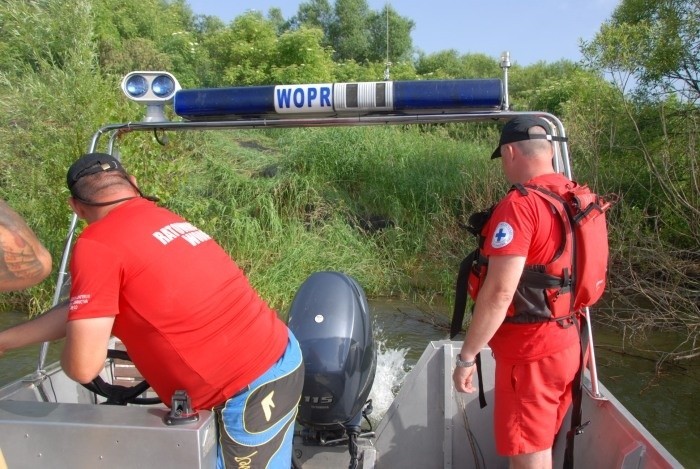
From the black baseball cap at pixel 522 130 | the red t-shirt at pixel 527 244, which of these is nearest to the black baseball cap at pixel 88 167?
the red t-shirt at pixel 527 244

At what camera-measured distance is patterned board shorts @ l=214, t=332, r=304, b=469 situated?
5.98 feet

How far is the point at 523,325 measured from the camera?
2062 mm

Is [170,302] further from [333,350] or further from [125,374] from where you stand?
[125,374]

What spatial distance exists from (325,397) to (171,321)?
1.24 metres

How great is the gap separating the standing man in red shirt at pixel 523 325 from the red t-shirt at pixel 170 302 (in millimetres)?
718

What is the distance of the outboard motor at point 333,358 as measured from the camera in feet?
9.06

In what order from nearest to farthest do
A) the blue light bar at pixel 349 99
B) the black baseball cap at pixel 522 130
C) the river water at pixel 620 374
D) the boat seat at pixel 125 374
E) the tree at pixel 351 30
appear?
the black baseball cap at pixel 522 130 → the blue light bar at pixel 349 99 → the boat seat at pixel 125 374 → the river water at pixel 620 374 → the tree at pixel 351 30

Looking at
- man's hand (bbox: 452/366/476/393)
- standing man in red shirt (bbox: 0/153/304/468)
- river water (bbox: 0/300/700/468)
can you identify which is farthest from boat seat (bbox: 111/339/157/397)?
river water (bbox: 0/300/700/468)

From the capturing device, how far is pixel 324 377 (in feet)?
9.05

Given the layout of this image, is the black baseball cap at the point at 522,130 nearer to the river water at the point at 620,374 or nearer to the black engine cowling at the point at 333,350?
the black engine cowling at the point at 333,350

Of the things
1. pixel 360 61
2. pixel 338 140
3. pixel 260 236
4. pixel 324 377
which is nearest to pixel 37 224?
pixel 260 236

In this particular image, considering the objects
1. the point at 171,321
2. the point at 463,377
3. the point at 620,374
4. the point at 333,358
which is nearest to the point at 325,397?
the point at 333,358

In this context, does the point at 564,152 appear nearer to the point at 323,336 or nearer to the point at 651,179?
the point at 323,336

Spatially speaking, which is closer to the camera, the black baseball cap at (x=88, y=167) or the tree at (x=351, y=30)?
the black baseball cap at (x=88, y=167)
